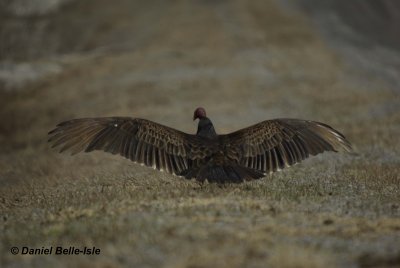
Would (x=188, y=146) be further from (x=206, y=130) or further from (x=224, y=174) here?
(x=224, y=174)

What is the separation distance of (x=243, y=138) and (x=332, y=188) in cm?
175

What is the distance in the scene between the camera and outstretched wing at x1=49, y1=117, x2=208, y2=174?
1134cm

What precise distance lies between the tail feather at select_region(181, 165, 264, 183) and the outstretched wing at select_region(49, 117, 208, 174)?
315mm

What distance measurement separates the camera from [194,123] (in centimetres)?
2578

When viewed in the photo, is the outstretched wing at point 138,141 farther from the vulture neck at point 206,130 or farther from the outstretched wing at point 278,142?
the outstretched wing at point 278,142

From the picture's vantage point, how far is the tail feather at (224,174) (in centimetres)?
1089

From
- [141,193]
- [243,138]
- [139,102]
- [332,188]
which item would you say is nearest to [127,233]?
[141,193]

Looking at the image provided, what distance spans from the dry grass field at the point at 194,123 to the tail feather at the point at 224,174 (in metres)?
0.26

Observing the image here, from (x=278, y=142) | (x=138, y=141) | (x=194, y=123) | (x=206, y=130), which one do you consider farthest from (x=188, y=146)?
(x=194, y=123)

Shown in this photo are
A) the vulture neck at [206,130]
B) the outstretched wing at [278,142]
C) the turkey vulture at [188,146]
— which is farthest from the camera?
the vulture neck at [206,130]

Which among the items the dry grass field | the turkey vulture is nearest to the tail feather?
the turkey vulture

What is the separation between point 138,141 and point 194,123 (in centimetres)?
1434

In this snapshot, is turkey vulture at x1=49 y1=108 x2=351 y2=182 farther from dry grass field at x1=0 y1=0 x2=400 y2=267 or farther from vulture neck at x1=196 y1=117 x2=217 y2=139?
dry grass field at x1=0 y1=0 x2=400 y2=267

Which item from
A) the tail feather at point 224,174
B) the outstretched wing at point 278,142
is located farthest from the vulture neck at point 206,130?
the tail feather at point 224,174
